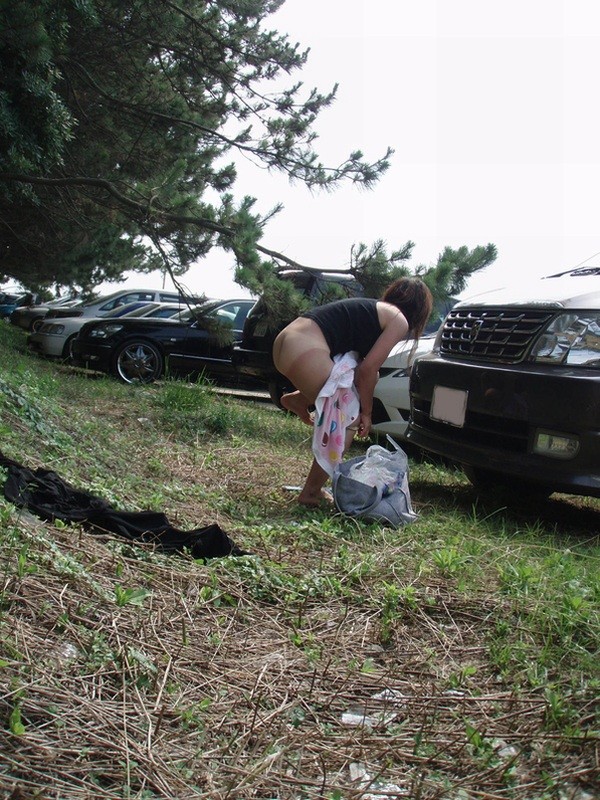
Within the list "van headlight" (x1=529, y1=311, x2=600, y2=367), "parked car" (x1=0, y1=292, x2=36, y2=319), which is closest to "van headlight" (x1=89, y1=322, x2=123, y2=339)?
"van headlight" (x1=529, y1=311, x2=600, y2=367)

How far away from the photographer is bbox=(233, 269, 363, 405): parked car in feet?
26.8

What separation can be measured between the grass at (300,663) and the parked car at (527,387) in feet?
1.31

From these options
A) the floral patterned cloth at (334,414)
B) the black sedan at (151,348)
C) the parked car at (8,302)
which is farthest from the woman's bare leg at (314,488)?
the parked car at (8,302)

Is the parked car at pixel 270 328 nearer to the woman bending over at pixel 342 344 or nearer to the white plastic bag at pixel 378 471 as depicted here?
the woman bending over at pixel 342 344

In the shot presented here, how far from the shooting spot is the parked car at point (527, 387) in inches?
154

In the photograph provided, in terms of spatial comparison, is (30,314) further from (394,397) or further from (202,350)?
(394,397)

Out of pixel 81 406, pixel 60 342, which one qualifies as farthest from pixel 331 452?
pixel 60 342

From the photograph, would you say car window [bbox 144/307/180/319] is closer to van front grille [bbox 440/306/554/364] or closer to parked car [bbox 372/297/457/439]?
parked car [bbox 372/297/457/439]

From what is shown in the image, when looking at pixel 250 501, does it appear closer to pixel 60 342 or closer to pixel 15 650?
pixel 15 650

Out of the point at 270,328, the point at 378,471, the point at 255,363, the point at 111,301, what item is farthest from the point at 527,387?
the point at 111,301

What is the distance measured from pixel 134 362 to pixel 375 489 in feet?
25.1

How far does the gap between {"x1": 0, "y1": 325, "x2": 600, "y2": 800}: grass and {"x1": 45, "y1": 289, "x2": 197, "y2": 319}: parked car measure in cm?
1181

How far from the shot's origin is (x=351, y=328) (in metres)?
4.74

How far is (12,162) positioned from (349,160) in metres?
3.62
